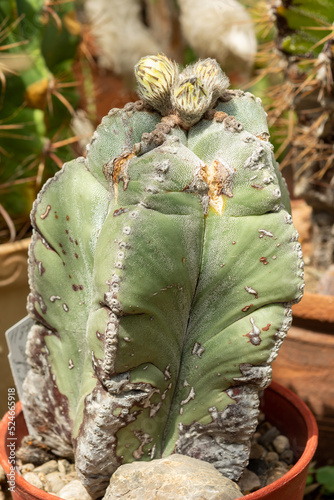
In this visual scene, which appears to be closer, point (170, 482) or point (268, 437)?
point (170, 482)

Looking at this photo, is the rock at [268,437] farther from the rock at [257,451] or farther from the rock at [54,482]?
the rock at [54,482]

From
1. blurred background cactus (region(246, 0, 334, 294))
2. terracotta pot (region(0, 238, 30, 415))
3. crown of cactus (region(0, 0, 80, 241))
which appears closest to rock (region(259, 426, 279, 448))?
blurred background cactus (region(246, 0, 334, 294))

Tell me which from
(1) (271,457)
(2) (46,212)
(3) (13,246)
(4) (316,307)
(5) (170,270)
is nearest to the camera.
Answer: (5) (170,270)

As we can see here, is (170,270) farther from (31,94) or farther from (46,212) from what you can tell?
(31,94)

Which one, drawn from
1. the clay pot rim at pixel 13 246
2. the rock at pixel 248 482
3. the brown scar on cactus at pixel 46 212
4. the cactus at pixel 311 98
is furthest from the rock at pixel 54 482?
the cactus at pixel 311 98

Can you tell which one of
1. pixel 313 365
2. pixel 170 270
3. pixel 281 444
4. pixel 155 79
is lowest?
pixel 313 365

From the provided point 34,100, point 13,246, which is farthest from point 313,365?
point 34,100

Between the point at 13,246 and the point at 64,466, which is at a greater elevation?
the point at 13,246

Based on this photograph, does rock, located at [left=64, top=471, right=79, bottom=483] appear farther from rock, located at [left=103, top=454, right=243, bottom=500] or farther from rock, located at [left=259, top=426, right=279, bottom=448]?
rock, located at [left=259, top=426, right=279, bottom=448]
